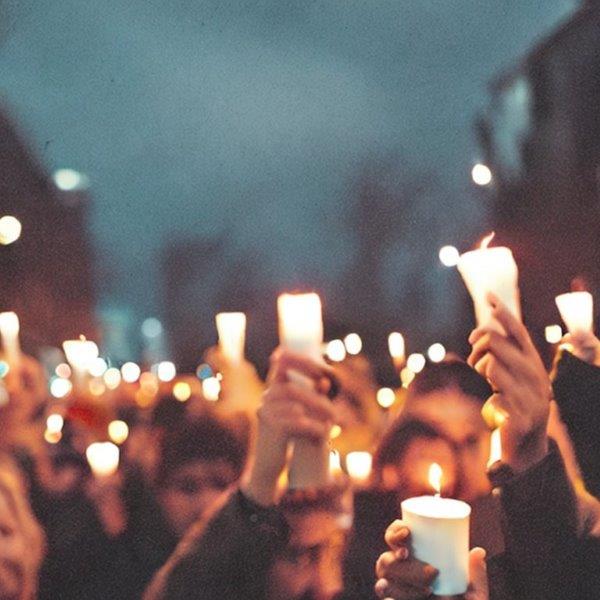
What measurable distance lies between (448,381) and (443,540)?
44.6 inches

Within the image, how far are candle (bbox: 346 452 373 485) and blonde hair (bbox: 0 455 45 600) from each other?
0.78 metres

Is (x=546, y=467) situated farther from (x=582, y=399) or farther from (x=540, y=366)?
(x=582, y=399)

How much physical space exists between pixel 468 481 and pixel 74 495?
1016mm

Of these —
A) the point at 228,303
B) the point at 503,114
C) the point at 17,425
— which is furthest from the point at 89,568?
the point at 228,303

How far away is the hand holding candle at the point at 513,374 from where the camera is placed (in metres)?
1.70

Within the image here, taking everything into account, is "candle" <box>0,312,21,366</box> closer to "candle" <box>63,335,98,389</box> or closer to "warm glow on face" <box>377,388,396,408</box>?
"candle" <box>63,335,98,389</box>

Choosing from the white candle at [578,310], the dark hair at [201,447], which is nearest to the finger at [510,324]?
the white candle at [578,310]

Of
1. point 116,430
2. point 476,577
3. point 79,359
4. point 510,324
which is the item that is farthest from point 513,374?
point 79,359

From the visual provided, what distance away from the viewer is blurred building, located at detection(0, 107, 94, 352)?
10.1 metres

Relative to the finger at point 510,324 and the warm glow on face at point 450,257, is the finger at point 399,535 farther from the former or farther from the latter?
the warm glow on face at point 450,257

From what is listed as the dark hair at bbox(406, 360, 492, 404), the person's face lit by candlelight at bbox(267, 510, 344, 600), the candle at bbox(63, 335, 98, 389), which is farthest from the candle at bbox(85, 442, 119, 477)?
the candle at bbox(63, 335, 98, 389)

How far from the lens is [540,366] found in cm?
173

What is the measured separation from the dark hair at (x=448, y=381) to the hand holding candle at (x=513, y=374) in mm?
749

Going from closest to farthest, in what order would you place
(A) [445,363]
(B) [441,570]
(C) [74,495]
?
(B) [441,570] → (C) [74,495] → (A) [445,363]
